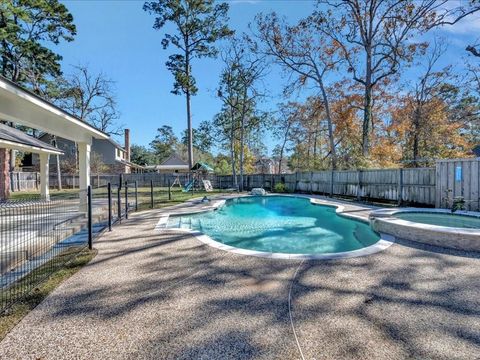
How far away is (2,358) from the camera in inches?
80.1

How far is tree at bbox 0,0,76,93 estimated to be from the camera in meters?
15.1

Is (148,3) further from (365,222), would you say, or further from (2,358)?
(2,358)

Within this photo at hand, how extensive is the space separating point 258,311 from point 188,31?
70.0 feet

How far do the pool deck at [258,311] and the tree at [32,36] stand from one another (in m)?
17.6

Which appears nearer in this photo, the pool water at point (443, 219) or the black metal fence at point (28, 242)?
the black metal fence at point (28, 242)

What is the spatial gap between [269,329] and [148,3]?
22.5m

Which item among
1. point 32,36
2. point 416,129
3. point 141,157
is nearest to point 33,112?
point 32,36

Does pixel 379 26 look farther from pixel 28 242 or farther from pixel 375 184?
pixel 28 242

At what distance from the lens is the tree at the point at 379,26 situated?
14516 millimetres

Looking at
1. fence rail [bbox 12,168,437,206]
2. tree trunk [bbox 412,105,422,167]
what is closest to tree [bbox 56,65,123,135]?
fence rail [bbox 12,168,437,206]

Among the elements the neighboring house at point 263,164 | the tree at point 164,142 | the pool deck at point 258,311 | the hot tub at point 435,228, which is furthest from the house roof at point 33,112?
the tree at point 164,142

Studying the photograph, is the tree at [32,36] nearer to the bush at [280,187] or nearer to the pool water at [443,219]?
the bush at [280,187]

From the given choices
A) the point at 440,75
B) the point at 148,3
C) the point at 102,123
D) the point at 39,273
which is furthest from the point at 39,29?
the point at 440,75

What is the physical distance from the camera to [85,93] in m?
25.4
